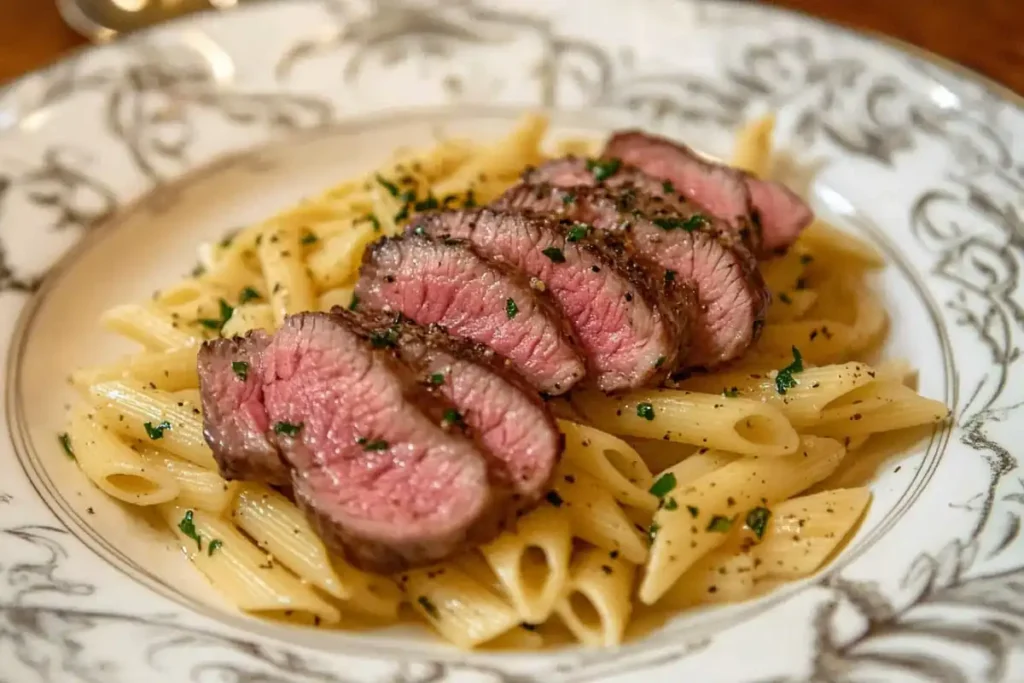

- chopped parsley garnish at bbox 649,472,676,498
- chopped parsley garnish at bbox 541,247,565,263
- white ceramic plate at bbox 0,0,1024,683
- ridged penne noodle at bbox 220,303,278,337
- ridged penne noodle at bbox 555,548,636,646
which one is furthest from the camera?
ridged penne noodle at bbox 220,303,278,337

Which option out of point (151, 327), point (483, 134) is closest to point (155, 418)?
point (151, 327)

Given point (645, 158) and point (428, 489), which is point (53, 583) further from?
point (645, 158)

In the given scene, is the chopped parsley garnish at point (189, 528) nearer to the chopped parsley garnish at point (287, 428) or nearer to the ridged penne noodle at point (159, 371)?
the chopped parsley garnish at point (287, 428)

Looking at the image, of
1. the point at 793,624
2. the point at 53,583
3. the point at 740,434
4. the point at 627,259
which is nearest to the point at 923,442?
the point at 740,434

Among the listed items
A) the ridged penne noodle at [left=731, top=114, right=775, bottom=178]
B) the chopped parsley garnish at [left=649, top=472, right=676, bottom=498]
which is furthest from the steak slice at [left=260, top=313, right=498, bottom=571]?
the ridged penne noodle at [left=731, top=114, right=775, bottom=178]

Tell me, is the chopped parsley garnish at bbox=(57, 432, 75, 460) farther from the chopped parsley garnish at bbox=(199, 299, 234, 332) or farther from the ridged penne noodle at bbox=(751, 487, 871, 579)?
the ridged penne noodle at bbox=(751, 487, 871, 579)

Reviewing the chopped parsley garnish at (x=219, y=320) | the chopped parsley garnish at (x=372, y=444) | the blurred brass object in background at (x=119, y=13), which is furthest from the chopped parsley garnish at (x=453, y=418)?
the blurred brass object in background at (x=119, y=13)

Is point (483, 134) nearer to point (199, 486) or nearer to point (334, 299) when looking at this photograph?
point (334, 299)
